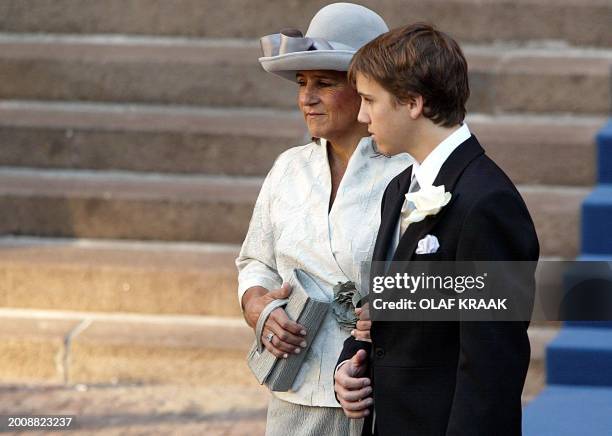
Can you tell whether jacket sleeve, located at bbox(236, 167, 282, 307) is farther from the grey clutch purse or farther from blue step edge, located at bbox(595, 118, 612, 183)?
blue step edge, located at bbox(595, 118, 612, 183)

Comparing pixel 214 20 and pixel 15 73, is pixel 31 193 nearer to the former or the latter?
pixel 15 73

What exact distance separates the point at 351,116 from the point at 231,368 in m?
2.82

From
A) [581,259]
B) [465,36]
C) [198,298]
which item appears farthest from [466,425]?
[465,36]

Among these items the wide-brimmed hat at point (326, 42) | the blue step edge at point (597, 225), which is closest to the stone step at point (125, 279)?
the blue step edge at point (597, 225)

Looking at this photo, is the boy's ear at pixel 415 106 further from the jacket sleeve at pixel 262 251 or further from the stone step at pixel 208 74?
the stone step at pixel 208 74

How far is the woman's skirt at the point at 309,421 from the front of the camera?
290 cm

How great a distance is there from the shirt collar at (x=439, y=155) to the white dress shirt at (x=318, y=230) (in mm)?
480

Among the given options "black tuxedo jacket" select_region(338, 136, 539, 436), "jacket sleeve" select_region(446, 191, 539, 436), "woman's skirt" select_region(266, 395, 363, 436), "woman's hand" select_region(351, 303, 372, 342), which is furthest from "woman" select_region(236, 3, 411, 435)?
"jacket sleeve" select_region(446, 191, 539, 436)

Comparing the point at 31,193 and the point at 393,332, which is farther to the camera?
the point at 31,193

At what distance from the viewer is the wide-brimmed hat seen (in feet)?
9.87

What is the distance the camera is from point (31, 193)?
6121 mm

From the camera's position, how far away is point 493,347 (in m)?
2.25

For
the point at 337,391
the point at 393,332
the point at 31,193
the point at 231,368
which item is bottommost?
the point at 231,368

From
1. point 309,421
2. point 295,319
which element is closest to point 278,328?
point 295,319
